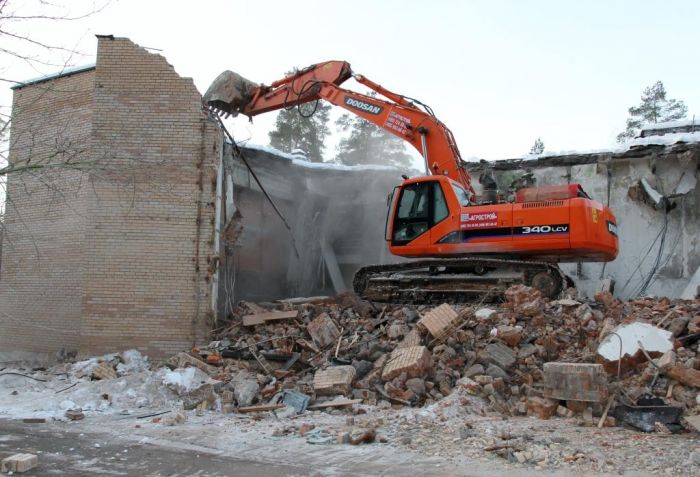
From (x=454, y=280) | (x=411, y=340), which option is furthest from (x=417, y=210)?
(x=411, y=340)

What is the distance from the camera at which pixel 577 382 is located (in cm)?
632

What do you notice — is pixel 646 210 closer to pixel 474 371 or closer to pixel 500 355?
pixel 500 355

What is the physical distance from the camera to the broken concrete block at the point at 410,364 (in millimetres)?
7484

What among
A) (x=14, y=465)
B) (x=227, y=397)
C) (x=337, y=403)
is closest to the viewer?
(x=14, y=465)

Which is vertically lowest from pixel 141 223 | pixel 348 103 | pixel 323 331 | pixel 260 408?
pixel 260 408

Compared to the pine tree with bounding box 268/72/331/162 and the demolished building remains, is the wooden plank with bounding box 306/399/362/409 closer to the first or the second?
the demolished building remains

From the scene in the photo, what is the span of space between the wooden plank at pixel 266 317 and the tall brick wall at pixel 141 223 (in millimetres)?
715

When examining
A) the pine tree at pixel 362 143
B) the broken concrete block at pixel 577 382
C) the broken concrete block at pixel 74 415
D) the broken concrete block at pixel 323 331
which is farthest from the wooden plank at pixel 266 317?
the pine tree at pixel 362 143

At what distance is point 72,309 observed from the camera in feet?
35.2

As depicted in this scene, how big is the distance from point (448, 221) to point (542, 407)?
4538mm

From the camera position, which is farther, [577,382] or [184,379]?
[184,379]

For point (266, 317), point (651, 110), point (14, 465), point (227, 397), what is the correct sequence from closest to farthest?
point (14, 465), point (227, 397), point (266, 317), point (651, 110)

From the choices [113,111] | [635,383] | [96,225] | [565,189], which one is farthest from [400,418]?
[113,111]

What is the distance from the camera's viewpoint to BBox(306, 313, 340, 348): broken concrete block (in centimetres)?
921
